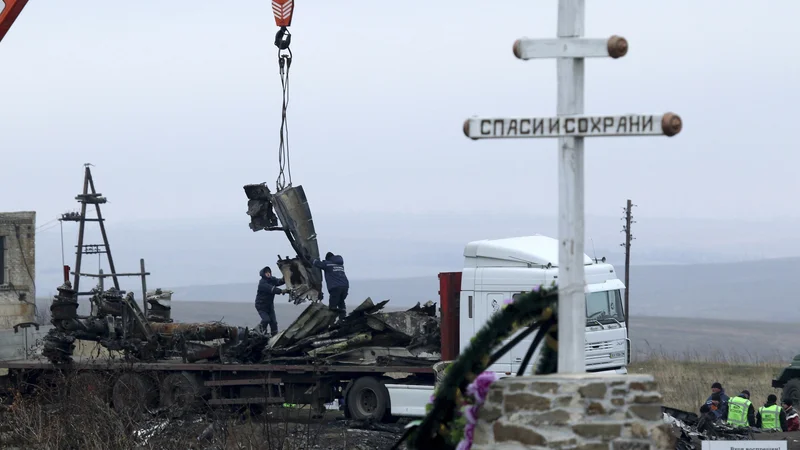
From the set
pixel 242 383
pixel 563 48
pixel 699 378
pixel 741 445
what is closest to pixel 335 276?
pixel 242 383

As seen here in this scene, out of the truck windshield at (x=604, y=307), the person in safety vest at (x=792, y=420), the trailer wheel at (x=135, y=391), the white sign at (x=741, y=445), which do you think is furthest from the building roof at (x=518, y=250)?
the trailer wheel at (x=135, y=391)

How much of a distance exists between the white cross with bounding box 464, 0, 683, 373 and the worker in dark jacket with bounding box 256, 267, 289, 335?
15.7 meters

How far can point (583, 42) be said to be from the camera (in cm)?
852

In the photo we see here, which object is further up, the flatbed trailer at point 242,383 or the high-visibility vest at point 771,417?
the flatbed trailer at point 242,383

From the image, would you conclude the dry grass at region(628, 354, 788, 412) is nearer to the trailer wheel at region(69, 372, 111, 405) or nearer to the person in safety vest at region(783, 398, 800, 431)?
the person in safety vest at region(783, 398, 800, 431)

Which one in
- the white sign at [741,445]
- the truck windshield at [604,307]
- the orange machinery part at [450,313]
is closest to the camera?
the white sign at [741,445]

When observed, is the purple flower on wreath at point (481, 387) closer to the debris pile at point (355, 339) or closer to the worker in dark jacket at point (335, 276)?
the debris pile at point (355, 339)

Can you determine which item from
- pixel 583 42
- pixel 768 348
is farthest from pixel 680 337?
pixel 583 42

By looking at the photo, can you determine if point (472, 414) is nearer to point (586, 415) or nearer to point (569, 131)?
point (586, 415)

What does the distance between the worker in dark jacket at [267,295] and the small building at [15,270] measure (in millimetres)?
14909

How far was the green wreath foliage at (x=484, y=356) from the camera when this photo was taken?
350 inches

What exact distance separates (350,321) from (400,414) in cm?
266

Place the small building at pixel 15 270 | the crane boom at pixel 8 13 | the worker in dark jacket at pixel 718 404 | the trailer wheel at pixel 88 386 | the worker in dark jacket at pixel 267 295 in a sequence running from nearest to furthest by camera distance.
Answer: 1. the crane boom at pixel 8 13
2. the trailer wheel at pixel 88 386
3. the worker in dark jacket at pixel 718 404
4. the worker in dark jacket at pixel 267 295
5. the small building at pixel 15 270

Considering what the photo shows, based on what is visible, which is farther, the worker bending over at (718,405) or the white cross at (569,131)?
the worker bending over at (718,405)
